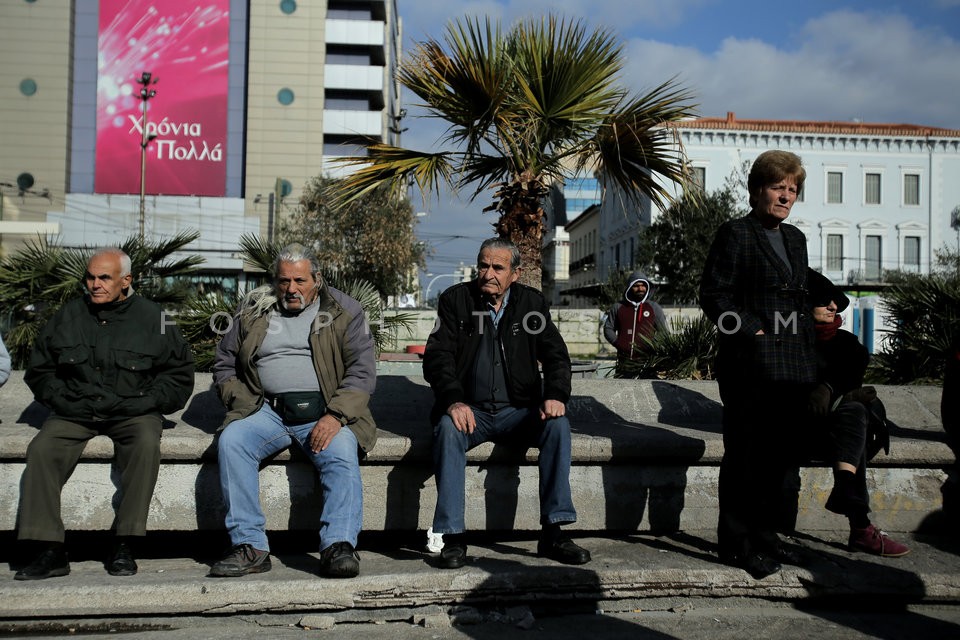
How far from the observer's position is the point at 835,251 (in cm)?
4956

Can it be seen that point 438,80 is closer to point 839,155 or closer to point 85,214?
point 85,214

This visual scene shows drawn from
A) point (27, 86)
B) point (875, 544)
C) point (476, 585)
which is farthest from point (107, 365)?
point (27, 86)

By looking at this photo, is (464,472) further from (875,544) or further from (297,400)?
(875,544)

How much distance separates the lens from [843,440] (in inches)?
149

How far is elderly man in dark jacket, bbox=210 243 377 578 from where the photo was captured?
3.62 metres

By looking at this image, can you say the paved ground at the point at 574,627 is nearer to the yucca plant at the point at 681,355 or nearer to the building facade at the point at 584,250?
the yucca plant at the point at 681,355

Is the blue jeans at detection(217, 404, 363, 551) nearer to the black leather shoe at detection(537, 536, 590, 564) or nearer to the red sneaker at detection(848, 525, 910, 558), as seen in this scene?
the black leather shoe at detection(537, 536, 590, 564)

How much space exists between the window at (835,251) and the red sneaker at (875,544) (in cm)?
4969

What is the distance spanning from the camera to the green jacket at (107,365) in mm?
3850

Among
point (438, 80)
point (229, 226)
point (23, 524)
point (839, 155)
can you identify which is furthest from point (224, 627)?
→ point (839, 155)

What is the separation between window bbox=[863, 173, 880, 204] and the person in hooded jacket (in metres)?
47.8

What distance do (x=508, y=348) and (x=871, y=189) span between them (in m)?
51.9

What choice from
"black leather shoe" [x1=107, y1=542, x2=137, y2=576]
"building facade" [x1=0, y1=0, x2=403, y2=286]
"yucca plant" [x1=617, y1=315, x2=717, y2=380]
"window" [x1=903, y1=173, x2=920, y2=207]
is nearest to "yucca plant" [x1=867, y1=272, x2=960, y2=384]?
"yucca plant" [x1=617, y1=315, x2=717, y2=380]

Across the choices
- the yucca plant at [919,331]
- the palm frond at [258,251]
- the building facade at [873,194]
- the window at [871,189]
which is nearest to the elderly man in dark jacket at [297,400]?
the palm frond at [258,251]
